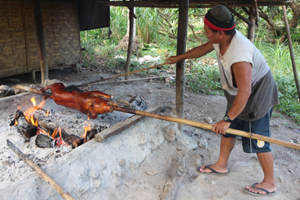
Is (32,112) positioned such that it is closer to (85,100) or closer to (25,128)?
(25,128)

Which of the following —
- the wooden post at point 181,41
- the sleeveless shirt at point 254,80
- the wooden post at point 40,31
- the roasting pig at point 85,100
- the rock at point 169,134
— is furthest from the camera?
the wooden post at point 40,31

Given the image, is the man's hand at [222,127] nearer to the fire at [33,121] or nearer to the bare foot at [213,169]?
the bare foot at [213,169]

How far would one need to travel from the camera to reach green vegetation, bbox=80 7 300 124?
6.64 meters

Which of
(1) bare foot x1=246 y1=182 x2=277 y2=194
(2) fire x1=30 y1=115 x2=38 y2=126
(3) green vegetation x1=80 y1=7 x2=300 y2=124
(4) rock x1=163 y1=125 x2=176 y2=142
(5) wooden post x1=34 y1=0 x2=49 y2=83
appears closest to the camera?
(1) bare foot x1=246 y1=182 x2=277 y2=194

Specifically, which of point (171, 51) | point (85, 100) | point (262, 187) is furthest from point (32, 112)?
point (171, 51)

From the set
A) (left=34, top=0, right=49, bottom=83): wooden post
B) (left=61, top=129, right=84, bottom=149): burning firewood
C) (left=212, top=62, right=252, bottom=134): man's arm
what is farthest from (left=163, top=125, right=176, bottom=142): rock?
(left=34, top=0, right=49, bottom=83): wooden post

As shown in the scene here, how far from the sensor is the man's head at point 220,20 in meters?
2.15

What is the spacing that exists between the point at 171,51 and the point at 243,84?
9.69m

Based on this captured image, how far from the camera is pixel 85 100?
9.85 ft

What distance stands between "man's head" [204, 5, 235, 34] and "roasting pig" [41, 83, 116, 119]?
1422mm

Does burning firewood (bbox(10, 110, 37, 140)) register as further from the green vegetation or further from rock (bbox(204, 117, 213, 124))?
the green vegetation

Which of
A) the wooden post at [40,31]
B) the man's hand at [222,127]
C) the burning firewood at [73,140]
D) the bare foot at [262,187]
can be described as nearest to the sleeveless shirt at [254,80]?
the man's hand at [222,127]

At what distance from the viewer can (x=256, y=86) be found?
245cm

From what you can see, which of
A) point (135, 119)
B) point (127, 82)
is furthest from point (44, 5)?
point (135, 119)
